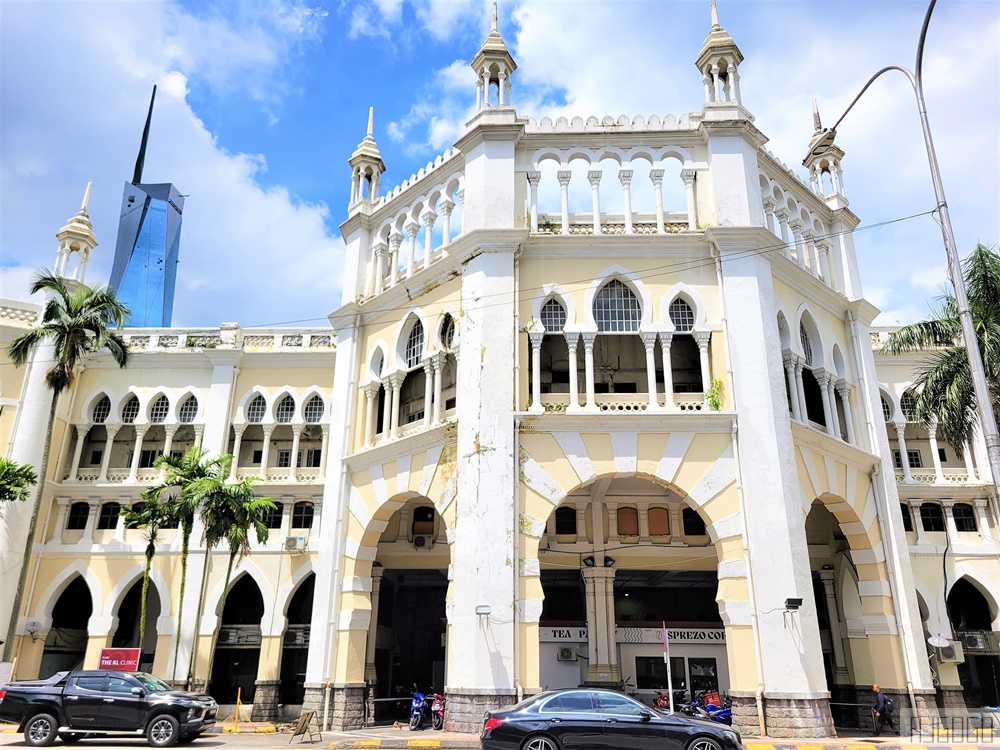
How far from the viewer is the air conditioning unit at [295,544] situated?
30.2 meters

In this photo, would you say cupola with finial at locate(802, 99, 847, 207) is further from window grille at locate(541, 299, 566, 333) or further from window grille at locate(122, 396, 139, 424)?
window grille at locate(122, 396, 139, 424)

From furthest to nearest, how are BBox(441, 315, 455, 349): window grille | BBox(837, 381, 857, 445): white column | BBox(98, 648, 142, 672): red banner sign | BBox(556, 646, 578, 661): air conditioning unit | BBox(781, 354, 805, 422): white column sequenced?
1. BBox(556, 646, 578, 661): air conditioning unit
2. BBox(98, 648, 142, 672): red banner sign
3. BBox(837, 381, 857, 445): white column
4. BBox(441, 315, 455, 349): window grille
5. BBox(781, 354, 805, 422): white column

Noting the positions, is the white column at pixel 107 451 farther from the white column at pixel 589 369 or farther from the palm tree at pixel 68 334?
the white column at pixel 589 369

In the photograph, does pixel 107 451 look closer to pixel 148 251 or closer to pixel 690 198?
pixel 690 198

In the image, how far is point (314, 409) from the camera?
32.9m

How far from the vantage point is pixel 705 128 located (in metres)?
22.6

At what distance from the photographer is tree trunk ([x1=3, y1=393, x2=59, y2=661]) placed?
1046 inches

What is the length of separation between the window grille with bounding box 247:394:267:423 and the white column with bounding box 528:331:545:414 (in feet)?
52.5

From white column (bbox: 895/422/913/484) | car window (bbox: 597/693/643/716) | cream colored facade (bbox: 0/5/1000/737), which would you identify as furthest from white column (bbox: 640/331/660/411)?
white column (bbox: 895/422/913/484)

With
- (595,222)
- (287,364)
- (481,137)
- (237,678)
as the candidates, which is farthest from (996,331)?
(237,678)

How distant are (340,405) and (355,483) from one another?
2710mm

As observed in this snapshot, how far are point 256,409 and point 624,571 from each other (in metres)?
16.9

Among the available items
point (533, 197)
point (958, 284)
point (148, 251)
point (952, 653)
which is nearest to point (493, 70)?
point (533, 197)

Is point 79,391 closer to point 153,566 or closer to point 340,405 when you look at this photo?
point 153,566
